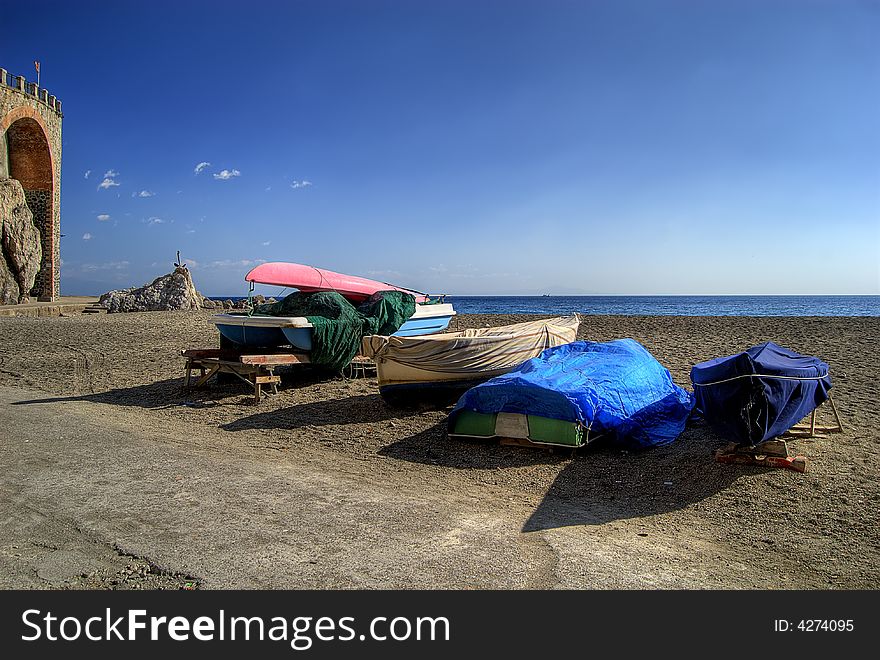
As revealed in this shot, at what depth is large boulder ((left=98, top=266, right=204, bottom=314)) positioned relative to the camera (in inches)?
1140

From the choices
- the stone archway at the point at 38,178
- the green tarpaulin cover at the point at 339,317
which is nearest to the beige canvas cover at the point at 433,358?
the green tarpaulin cover at the point at 339,317

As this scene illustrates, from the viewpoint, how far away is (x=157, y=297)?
29281 mm

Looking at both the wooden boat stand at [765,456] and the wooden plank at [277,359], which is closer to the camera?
the wooden boat stand at [765,456]

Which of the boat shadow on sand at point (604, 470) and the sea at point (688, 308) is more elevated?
the sea at point (688, 308)

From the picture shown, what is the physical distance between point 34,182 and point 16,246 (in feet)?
16.6

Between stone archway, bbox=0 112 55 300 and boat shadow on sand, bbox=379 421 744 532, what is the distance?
32369mm

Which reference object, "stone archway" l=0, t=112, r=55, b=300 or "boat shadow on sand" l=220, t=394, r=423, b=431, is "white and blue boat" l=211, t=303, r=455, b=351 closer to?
"boat shadow on sand" l=220, t=394, r=423, b=431

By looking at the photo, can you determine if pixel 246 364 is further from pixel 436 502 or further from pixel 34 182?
pixel 34 182

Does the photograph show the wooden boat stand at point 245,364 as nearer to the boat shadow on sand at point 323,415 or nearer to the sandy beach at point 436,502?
the sandy beach at point 436,502

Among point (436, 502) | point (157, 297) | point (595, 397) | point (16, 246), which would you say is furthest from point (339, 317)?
point (16, 246)

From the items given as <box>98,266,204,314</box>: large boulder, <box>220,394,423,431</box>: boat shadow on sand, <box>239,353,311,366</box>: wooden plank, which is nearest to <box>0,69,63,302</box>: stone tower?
<box>98,266,204,314</box>: large boulder

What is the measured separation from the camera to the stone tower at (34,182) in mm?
30219

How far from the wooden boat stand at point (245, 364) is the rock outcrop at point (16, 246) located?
2357 cm
